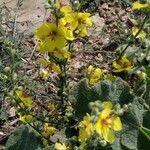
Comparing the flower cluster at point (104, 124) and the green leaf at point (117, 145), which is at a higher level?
the flower cluster at point (104, 124)

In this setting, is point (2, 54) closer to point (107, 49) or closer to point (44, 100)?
point (44, 100)

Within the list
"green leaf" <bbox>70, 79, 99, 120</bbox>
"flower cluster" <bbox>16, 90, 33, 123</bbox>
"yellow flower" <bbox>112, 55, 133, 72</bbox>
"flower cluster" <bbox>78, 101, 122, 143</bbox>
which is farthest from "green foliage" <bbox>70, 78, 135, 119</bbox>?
"flower cluster" <bbox>78, 101, 122, 143</bbox>

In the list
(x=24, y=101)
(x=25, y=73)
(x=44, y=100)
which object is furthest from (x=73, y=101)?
(x=25, y=73)

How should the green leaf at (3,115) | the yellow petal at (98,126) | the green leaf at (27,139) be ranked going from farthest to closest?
the green leaf at (3,115) → the green leaf at (27,139) → the yellow petal at (98,126)

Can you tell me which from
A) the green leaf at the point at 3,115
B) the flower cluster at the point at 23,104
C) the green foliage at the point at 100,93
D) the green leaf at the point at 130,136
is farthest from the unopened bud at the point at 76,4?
the green leaf at the point at 3,115

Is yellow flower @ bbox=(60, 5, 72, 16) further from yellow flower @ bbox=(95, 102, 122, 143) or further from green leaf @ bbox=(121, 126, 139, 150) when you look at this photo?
green leaf @ bbox=(121, 126, 139, 150)

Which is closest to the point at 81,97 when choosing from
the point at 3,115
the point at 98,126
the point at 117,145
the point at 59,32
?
the point at 117,145

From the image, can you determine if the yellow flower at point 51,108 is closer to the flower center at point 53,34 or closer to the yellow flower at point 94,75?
the yellow flower at point 94,75
